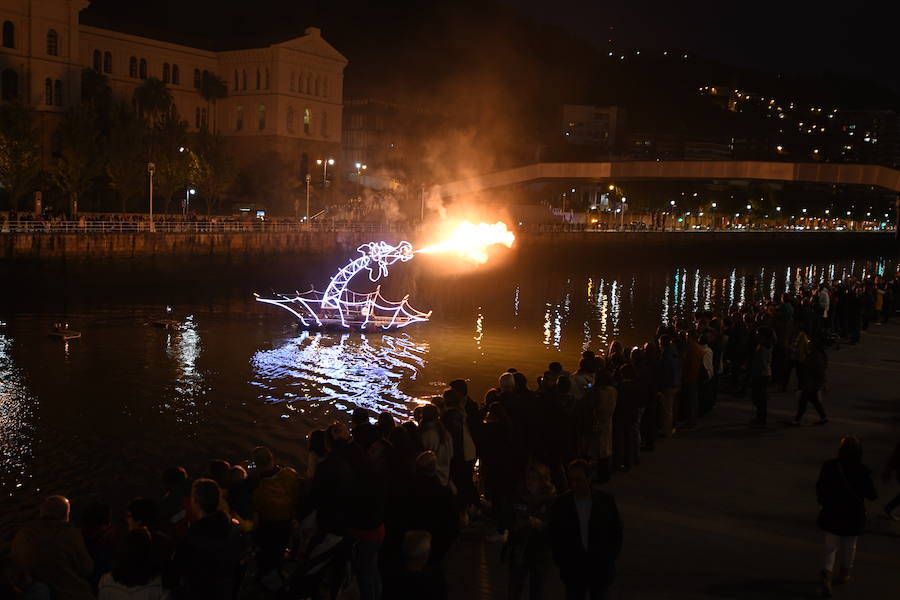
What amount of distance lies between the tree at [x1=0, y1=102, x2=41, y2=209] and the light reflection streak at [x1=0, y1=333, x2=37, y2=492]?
3711 centimetres

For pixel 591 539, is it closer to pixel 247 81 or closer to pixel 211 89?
pixel 211 89

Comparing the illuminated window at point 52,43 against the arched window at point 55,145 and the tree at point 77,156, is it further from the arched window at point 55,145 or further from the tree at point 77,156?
the tree at point 77,156

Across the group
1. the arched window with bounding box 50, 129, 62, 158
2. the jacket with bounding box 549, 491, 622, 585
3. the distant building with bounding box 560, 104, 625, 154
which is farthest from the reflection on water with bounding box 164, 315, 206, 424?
the distant building with bounding box 560, 104, 625, 154

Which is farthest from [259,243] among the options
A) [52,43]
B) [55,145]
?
[52,43]

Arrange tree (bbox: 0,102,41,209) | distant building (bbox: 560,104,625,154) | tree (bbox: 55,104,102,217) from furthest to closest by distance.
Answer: distant building (bbox: 560,104,625,154)
tree (bbox: 55,104,102,217)
tree (bbox: 0,102,41,209)

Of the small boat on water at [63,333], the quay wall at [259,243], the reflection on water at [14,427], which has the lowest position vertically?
the reflection on water at [14,427]

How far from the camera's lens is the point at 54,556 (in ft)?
19.8

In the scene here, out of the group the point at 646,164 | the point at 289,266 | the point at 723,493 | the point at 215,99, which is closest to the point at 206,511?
the point at 723,493

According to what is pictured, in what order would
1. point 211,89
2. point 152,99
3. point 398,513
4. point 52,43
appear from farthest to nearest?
1. point 211,89
2. point 152,99
3. point 52,43
4. point 398,513

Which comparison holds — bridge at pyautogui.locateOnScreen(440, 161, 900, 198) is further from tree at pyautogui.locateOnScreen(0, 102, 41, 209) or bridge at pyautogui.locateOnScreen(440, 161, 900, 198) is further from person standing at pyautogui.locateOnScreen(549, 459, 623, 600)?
person standing at pyautogui.locateOnScreen(549, 459, 623, 600)

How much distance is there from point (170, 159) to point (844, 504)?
224 feet

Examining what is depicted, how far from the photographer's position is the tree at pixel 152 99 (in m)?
82.2

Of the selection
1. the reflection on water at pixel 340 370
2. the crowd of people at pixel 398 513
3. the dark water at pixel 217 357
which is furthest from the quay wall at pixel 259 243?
the crowd of people at pixel 398 513

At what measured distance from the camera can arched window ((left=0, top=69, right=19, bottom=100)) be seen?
68.4 meters
